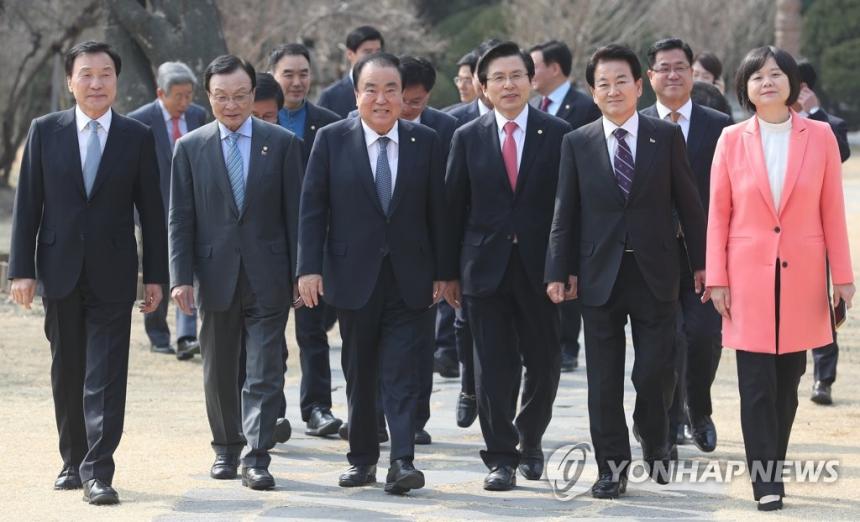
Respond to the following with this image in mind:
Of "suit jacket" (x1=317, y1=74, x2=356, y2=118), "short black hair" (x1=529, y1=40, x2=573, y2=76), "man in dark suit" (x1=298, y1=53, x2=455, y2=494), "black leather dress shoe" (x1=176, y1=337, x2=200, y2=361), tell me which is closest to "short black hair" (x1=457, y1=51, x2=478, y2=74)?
"short black hair" (x1=529, y1=40, x2=573, y2=76)

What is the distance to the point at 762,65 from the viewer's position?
6.74m

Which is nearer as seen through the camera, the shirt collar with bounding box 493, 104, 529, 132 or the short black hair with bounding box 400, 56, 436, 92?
the shirt collar with bounding box 493, 104, 529, 132

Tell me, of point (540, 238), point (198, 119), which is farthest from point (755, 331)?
point (198, 119)

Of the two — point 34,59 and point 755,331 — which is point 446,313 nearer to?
point 755,331

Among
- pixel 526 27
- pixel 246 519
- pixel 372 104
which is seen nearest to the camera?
pixel 246 519

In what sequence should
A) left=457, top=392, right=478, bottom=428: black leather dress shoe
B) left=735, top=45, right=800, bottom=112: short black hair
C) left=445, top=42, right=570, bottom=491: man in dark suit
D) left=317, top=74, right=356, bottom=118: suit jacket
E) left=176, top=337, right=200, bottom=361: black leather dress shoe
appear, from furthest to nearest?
left=176, top=337, right=200, bottom=361: black leather dress shoe < left=317, top=74, right=356, bottom=118: suit jacket < left=457, top=392, right=478, bottom=428: black leather dress shoe < left=445, top=42, right=570, bottom=491: man in dark suit < left=735, top=45, right=800, bottom=112: short black hair

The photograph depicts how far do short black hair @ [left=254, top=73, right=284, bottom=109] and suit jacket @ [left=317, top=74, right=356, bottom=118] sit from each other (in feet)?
4.57

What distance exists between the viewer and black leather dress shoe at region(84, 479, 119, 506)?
6.74m

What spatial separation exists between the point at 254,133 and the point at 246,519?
6.27ft

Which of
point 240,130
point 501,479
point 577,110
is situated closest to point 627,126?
point 501,479

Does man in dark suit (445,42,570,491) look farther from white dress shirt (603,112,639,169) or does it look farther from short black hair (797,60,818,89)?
short black hair (797,60,818,89)

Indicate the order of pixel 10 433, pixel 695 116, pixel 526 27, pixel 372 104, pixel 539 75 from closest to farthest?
pixel 372 104 < pixel 695 116 < pixel 10 433 < pixel 539 75 < pixel 526 27

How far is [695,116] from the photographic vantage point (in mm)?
8055

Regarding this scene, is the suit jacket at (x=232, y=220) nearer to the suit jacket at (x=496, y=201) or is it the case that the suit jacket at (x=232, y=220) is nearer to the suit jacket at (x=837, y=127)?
the suit jacket at (x=496, y=201)
